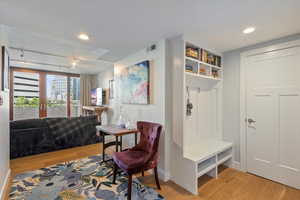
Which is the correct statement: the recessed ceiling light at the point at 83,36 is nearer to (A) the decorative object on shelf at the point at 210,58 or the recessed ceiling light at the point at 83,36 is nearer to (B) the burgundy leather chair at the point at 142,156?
(B) the burgundy leather chair at the point at 142,156

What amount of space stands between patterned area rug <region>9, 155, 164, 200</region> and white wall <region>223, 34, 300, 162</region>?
1825mm

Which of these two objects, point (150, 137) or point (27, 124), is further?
point (27, 124)

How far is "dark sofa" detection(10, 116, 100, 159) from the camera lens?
301 cm

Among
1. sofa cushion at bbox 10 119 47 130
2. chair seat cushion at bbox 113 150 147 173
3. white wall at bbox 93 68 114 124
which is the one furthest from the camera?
white wall at bbox 93 68 114 124

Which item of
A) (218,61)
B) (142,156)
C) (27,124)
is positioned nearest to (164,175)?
(142,156)

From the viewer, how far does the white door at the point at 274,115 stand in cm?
212

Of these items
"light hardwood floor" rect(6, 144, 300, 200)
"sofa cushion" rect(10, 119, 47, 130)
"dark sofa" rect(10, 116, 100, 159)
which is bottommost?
"light hardwood floor" rect(6, 144, 300, 200)

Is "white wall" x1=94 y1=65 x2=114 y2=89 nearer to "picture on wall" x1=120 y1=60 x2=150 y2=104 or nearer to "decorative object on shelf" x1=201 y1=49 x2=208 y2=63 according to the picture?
"picture on wall" x1=120 y1=60 x2=150 y2=104

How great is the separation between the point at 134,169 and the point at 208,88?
7.04ft

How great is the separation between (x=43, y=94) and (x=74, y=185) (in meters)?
5.12

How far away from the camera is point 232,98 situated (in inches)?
109

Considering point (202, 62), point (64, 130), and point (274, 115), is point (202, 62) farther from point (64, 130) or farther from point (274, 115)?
point (64, 130)

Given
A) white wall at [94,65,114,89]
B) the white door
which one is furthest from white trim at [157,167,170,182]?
white wall at [94,65,114,89]

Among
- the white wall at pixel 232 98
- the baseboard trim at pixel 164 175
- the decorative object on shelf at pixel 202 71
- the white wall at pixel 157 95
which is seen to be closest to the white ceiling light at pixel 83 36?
the white wall at pixel 157 95
